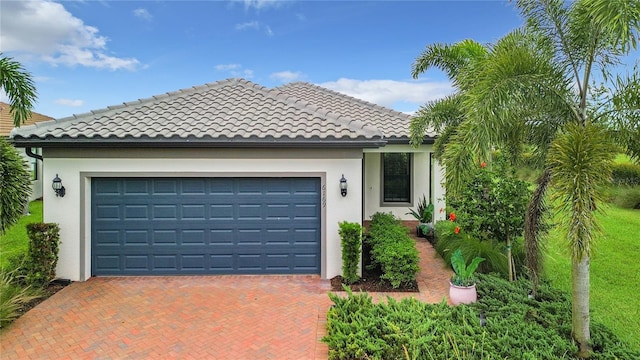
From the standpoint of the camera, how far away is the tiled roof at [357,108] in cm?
1347

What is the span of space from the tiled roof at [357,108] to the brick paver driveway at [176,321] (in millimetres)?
7083

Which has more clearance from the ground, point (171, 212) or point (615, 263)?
point (171, 212)

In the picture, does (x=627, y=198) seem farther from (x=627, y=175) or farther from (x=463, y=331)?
(x=463, y=331)

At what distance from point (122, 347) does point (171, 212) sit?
3.85 m

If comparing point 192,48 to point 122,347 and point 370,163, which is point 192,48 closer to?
point 370,163

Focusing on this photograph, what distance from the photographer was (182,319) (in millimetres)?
6742

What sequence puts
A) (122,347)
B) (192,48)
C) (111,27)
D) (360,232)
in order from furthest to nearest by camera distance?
(192,48)
(111,27)
(360,232)
(122,347)

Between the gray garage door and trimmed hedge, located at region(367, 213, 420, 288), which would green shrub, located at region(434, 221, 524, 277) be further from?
the gray garage door

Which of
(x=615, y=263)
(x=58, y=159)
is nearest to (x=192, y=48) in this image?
(x=58, y=159)

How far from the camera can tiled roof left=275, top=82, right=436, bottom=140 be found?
44.2 ft

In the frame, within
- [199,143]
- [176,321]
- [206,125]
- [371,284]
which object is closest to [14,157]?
[199,143]

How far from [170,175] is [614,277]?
12.0 meters

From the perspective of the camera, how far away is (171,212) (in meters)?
9.06

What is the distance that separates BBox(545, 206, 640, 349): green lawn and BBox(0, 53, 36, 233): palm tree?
993cm
